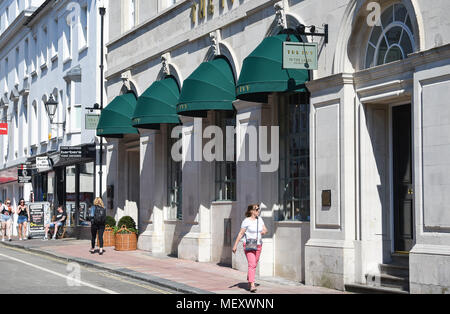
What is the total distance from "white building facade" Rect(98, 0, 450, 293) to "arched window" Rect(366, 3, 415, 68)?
3 cm

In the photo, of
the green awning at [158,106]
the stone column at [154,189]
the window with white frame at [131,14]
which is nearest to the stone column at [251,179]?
the green awning at [158,106]

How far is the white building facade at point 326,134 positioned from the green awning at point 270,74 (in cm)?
3

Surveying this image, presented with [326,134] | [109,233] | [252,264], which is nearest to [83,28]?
[109,233]

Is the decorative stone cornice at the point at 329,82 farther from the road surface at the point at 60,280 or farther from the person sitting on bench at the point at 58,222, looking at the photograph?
the person sitting on bench at the point at 58,222

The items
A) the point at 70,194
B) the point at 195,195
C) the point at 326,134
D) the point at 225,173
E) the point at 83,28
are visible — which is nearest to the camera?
the point at 326,134

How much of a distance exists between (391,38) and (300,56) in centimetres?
184

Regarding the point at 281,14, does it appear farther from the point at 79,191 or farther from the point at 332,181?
the point at 79,191

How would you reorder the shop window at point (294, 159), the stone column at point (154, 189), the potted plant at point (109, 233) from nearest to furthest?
1. the shop window at point (294, 159)
2. the stone column at point (154, 189)
3. the potted plant at point (109, 233)

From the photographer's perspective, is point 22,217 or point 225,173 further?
point 22,217

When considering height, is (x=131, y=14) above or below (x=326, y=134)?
above

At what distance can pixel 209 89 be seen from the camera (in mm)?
20234

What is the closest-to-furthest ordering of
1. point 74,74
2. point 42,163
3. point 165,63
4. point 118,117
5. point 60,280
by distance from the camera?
point 60,280
point 165,63
point 118,117
point 74,74
point 42,163

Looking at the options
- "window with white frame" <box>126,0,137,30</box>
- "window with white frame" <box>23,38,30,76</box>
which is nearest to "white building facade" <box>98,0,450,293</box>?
"window with white frame" <box>126,0,137,30</box>

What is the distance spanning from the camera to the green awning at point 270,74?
664 inches
